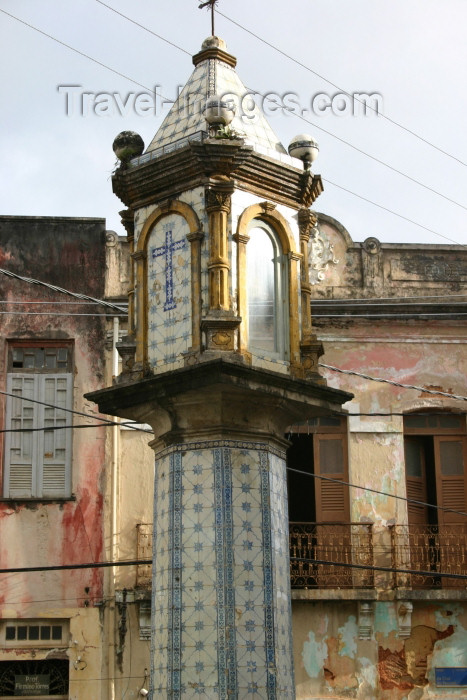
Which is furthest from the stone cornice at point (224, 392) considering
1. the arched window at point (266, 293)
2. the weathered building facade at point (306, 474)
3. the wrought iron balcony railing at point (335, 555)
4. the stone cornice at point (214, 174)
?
the wrought iron balcony railing at point (335, 555)

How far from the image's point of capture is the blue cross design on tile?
11271mm

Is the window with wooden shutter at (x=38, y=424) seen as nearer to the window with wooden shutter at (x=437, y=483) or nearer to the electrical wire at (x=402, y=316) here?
the electrical wire at (x=402, y=316)

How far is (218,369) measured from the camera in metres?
10.3

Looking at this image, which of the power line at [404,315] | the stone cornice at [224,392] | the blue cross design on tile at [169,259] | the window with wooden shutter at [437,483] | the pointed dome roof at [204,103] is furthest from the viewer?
the power line at [404,315]

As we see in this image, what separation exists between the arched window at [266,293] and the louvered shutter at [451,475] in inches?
319

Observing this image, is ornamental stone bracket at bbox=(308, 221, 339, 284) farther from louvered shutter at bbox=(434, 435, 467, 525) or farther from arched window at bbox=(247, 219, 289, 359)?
arched window at bbox=(247, 219, 289, 359)

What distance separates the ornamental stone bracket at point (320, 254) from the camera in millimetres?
19188

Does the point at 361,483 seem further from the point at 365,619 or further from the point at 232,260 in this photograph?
the point at 232,260

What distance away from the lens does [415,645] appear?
1778 centimetres

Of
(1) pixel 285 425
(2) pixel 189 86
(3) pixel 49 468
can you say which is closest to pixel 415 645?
(3) pixel 49 468

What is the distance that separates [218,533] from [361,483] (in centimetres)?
834

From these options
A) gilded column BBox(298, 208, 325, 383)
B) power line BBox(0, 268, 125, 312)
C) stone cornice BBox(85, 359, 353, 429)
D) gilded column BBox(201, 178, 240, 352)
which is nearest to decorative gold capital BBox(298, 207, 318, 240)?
gilded column BBox(298, 208, 325, 383)

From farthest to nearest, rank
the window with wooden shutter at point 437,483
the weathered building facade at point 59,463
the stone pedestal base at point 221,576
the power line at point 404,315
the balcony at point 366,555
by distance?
1. the power line at point 404,315
2. the window with wooden shutter at point 437,483
3. the balcony at point 366,555
4. the weathered building facade at point 59,463
5. the stone pedestal base at point 221,576

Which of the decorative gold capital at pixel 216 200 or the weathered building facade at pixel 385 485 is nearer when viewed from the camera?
the decorative gold capital at pixel 216 200
